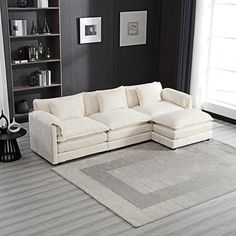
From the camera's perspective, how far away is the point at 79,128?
5.75 metres

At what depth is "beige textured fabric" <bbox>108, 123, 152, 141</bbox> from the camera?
19.9 feet

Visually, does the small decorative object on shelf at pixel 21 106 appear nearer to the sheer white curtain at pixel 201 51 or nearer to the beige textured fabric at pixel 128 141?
the beige textured fabric at pixel 128 141

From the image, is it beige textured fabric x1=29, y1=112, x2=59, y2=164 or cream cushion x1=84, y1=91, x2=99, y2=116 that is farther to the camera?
cream cushion x1=84, y1=91, x2=99, y2=116

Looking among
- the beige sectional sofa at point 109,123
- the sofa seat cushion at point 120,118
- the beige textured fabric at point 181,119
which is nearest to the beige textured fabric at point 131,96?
the beige sectional sofa at point 109,123

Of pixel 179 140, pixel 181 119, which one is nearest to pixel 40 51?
pixel 181 119

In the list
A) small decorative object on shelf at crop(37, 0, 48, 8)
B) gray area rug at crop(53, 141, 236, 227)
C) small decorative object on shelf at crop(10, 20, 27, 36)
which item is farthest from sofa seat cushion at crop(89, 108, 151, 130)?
small decorative object on shelf at crop(37, 0, 48, 8)

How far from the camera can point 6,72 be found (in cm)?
696

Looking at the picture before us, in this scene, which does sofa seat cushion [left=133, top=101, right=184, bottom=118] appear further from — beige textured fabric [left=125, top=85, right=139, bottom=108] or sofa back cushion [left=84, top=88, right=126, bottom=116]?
sofa back cushion [left=84, top=88, right=126, bottom=116]

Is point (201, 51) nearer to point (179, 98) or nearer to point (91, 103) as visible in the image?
point (179, 98)

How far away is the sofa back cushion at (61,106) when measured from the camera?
6035 millimetres

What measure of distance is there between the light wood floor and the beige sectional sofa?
554 millimetres

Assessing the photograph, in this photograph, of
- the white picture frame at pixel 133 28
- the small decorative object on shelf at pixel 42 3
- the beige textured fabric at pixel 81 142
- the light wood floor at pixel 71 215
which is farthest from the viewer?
the white picture frame at pixel 133 28

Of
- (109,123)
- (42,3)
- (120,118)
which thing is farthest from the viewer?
(42,3)

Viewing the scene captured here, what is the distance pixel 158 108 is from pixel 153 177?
1568 mm
